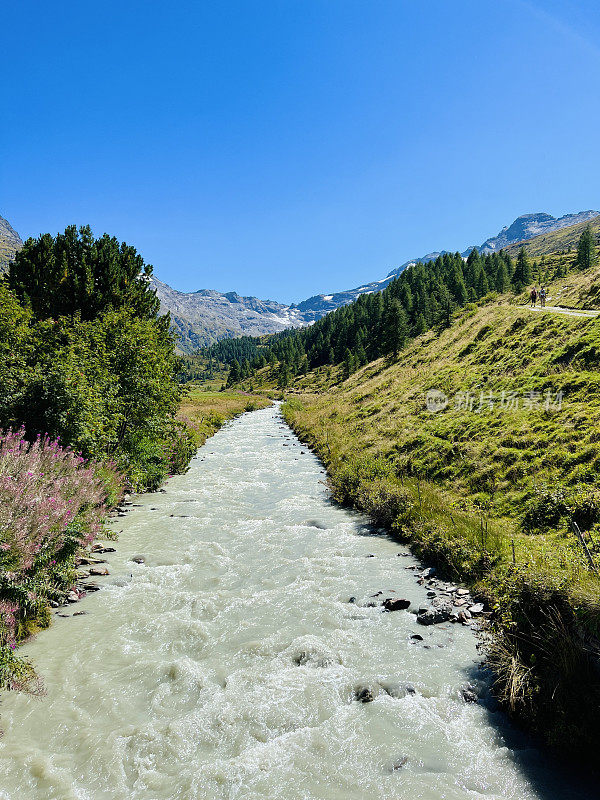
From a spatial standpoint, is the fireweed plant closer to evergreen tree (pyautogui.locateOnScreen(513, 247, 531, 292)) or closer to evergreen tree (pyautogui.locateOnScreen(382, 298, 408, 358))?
evergreen tree (pyautogui.locateOnScreen(382, 298, 408, 358))

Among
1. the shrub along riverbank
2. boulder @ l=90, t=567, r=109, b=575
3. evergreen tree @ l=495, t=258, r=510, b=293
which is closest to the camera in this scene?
the shrub along riverbank

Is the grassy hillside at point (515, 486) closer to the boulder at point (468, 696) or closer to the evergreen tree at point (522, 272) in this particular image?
the boulder at point (468, 696)

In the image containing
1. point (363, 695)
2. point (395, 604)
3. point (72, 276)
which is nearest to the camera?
point (363, 695)

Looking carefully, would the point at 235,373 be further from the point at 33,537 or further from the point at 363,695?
the point at 363,695

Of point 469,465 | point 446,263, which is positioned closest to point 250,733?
point 469,465

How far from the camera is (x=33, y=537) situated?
7.71m

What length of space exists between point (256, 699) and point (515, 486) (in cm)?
1290

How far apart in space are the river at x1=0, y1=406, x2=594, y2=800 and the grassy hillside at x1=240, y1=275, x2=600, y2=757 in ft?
3.48

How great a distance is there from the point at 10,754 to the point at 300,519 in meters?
12.4

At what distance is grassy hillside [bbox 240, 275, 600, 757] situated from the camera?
20.4 ft

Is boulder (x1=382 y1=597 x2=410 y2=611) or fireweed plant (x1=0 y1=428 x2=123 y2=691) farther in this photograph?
boulder (x1=382 y1=597 x2=410 y2=611)

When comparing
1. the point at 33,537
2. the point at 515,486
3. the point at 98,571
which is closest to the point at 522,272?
the point at 515,486

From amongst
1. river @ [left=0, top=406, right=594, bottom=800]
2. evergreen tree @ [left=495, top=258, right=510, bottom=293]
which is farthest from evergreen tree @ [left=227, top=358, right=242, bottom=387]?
river @ [left=0, top=406, right=594, bottom=800]

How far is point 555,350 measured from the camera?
81.9ft
